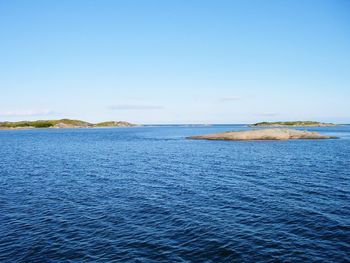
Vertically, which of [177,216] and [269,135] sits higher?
[269,135]

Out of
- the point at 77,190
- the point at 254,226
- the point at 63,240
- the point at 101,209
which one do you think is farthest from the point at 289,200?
the point at 77,190

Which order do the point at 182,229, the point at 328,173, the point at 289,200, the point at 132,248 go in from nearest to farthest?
the point at 132,248 < the point at 182,229 < the point at 289,200 < the point at 328,173

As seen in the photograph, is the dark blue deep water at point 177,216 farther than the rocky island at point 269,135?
No

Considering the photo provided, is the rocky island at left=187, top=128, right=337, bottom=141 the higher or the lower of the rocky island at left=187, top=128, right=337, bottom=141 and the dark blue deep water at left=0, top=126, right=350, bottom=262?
the higher

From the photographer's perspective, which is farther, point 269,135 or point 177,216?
point 269,135

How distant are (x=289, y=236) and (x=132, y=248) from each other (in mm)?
11186

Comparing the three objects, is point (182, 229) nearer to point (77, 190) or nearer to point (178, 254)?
point (178, 254)

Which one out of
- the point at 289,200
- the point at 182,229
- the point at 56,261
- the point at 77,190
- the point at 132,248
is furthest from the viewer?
the point at 77,190

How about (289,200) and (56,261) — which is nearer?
(56,261)

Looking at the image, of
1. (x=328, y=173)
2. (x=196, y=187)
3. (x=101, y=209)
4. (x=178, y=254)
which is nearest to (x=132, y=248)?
(x=178, y=254)

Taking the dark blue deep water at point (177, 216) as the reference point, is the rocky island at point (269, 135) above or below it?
above

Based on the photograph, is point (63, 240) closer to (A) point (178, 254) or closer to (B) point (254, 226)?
(A) point (178, 254)

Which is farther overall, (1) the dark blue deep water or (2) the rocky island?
(2) the rocky island

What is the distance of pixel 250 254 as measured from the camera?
61.1 ft
